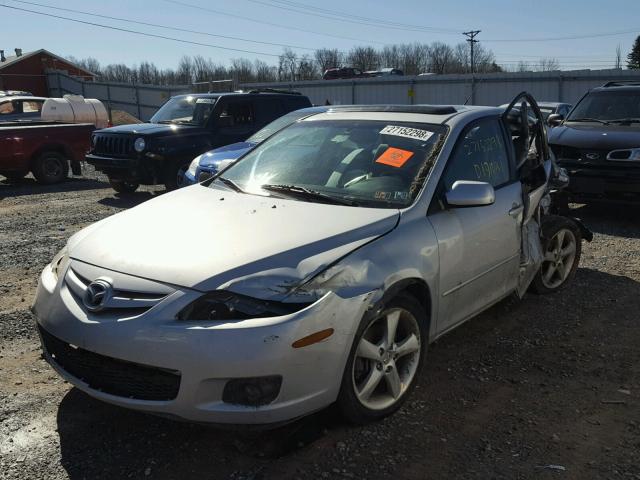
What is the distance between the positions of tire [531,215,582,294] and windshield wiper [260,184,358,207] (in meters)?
2.47

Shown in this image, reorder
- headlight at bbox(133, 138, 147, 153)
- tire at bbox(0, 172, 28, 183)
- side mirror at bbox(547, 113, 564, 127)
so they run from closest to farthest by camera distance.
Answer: side mirror at bbox(547, 113, 564, 127)
headlight at bbox(133, 138, 147, 153)
tire at bbox(0, 172, 28, 183)

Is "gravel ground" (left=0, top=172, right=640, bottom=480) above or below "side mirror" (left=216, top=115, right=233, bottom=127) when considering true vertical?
below

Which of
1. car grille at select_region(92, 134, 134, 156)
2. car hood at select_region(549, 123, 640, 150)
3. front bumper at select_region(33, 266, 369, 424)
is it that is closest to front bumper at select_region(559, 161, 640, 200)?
car hood at select_region(549, 123, 640, 150)

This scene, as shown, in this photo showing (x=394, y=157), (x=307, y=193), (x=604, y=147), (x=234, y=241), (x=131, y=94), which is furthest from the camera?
(x=131, y=94)

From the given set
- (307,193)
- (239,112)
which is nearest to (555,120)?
(239,112)

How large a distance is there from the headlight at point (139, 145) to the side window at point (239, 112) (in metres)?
1.57

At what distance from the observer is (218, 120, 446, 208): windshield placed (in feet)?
12.3

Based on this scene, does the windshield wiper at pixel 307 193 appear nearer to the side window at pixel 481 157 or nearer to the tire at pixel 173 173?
the side window at pixel 481 157

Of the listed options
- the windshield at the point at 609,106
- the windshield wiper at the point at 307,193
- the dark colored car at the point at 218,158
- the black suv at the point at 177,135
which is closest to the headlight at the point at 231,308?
the windshield wiper at the point at 307,193

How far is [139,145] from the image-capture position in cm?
1054

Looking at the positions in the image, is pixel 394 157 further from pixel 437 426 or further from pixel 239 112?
pixel 239 112

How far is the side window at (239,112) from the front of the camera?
11.4 metres

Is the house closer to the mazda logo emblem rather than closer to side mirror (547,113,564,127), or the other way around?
side mirror (547,113,564,127)

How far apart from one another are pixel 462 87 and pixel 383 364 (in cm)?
2467
